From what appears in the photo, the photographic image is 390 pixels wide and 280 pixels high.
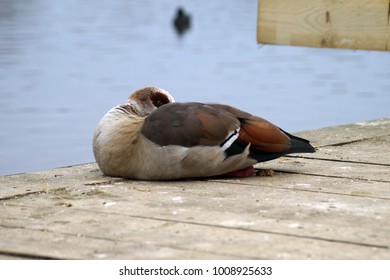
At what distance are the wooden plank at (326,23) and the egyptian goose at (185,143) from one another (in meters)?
1.52

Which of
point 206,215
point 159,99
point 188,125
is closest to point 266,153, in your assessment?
point 188,125

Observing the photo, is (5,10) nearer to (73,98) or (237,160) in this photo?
(73,98)

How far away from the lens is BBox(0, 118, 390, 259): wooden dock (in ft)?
16.3

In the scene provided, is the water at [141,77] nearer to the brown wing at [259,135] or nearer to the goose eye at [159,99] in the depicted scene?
the goose eye at [159,99]

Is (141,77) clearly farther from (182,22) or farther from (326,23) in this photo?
(182,22)

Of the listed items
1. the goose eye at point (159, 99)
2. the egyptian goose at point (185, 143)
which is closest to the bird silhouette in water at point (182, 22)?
the goose eye at point (159, 99)

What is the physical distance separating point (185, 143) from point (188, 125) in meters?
0.13

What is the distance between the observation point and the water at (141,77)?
16.4 metres

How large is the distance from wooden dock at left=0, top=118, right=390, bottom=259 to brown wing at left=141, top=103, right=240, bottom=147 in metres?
0.29

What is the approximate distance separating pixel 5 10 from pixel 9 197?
38.7m

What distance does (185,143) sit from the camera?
21.9 feet

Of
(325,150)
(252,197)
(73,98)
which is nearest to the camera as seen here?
(252,197)
